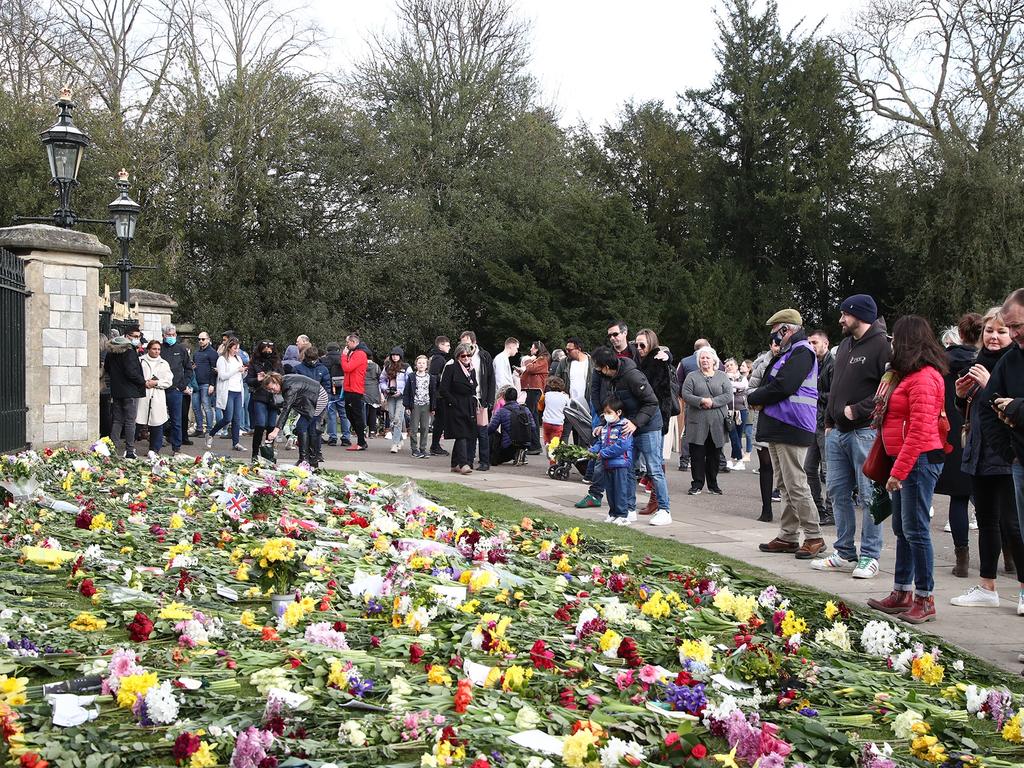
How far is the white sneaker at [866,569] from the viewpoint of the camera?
7707 mm

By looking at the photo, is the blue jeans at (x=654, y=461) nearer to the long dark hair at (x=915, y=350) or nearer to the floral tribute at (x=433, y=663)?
the floral tribute at (x=433, y=663)

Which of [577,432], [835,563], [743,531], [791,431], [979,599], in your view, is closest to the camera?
[979,599]

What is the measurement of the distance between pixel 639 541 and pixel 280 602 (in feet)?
15.0

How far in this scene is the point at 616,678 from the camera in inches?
177

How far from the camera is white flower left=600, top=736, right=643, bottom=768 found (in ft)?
11.3

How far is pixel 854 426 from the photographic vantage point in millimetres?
7758

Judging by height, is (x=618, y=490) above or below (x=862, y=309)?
below

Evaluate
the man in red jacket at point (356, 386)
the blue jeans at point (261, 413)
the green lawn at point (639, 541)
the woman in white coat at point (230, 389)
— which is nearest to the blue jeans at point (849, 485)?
the green lawn at point (639, 541)

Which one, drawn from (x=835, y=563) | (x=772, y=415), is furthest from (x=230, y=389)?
(x=835, y=563)

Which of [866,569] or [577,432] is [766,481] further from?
[577,432]

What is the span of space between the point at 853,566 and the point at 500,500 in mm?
4489

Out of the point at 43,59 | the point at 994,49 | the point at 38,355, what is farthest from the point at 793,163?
the point at 38,355

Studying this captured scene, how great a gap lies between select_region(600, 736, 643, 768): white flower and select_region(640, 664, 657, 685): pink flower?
865 mm

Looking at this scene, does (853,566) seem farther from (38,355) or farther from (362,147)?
(362,147)
